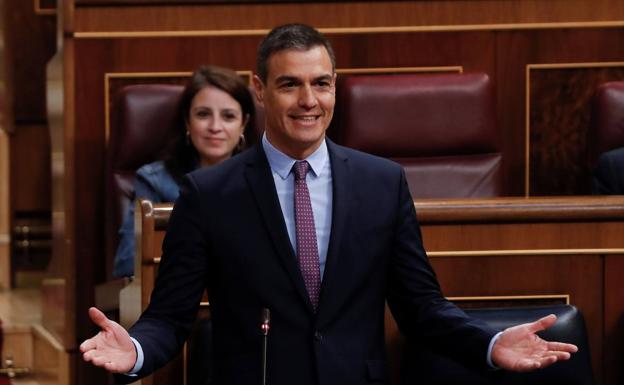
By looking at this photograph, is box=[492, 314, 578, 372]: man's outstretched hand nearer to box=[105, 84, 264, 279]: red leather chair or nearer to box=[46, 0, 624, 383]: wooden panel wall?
box=[105, 84, 264, 279]: red leather chair

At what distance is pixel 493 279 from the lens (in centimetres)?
99

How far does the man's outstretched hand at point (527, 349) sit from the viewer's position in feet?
2.39

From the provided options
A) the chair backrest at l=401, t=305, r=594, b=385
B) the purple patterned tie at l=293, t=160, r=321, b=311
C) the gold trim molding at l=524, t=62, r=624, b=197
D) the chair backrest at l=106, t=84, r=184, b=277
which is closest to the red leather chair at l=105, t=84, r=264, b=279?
the chair backrest at l=106, t=84, r=184, b=277

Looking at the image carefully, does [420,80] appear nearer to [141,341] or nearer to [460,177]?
[460,177]

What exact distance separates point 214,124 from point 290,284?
0.50 m

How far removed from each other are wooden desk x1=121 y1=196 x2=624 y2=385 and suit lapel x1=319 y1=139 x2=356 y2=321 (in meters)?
0.20

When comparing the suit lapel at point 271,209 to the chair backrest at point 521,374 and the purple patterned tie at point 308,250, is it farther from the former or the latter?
the chair backrest at point 521,374

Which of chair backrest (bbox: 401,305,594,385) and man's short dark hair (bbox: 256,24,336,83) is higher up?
man's short dark hair (bbox: 256,24,336,83)

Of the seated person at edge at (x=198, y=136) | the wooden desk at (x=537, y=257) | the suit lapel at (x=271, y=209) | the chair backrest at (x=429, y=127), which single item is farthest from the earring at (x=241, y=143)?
the suit lapel at (x=271, y=209)

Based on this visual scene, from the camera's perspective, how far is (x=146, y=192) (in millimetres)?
1266

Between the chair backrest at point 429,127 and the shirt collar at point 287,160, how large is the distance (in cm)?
54

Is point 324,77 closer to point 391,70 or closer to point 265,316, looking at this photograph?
point 265,316

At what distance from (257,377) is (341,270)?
0.08m

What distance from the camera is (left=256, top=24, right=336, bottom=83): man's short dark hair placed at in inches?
30.5
